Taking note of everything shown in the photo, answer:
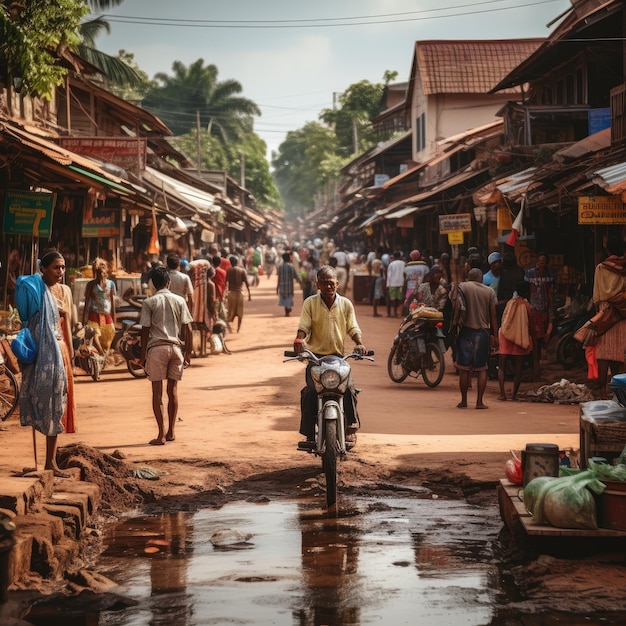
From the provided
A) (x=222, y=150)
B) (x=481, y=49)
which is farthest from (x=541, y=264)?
(x=222, y=150)

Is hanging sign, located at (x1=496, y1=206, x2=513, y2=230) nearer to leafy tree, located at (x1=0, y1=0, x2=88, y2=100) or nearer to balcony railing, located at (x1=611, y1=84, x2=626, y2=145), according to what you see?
balcony railing, located at (x1=611, y1=84, x2=626, y2=145)

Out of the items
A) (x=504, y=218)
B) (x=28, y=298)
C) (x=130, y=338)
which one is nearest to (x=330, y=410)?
(x=28, y=298)

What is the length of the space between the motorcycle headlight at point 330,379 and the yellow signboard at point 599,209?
19.6ft

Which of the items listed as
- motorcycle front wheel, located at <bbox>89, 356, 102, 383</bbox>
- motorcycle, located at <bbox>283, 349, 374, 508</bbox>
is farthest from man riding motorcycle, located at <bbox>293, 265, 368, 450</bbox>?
motorcycle front wheel, located at <bbox>89, 356, 102, 383</bbox>

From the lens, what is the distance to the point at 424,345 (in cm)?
1454

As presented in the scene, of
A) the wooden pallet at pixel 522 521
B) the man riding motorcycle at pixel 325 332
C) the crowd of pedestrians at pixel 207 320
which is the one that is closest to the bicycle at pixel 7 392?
the crowd of pedestrians at pixel 207 320

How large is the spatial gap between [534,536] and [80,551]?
9.01ft

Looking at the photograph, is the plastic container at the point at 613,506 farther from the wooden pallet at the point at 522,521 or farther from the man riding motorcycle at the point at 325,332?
the man riding motorcycle at the point at 325,332

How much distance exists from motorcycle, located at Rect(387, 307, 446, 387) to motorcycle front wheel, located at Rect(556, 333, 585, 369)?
2.05m

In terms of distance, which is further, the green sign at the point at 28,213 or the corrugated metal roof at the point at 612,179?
the green sign at the point at 28,213

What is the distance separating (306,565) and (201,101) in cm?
6476

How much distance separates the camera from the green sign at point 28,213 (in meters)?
14.1

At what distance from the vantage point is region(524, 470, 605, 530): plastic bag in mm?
5934

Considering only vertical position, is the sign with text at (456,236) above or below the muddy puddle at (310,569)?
above
